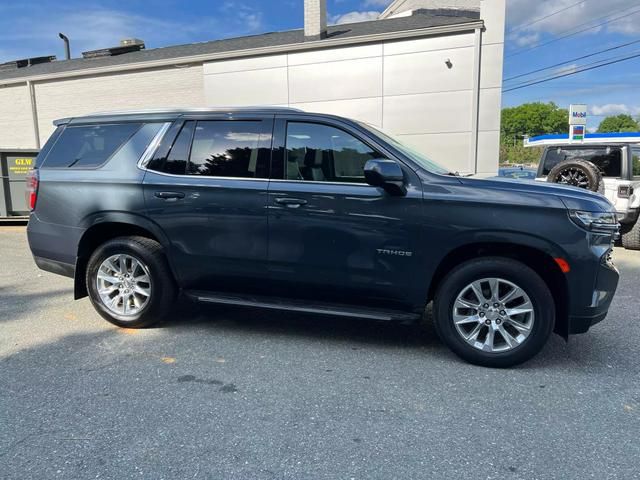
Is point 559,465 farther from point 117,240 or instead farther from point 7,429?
point 117,240

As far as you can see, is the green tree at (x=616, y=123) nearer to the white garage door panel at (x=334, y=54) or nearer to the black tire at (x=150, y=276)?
the white garage door panel at (x=334, y=54)

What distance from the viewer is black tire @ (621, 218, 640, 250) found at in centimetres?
828

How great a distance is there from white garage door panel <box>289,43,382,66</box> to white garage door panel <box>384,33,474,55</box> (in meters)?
0.35

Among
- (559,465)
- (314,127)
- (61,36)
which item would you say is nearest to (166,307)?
(314,127)

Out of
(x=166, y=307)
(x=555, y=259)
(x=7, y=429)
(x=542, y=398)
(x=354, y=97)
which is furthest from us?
(x=354, y=97)

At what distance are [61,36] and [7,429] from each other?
92.2 ft

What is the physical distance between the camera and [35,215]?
468 centimetres

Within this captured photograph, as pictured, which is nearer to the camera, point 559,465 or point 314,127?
point 559,465

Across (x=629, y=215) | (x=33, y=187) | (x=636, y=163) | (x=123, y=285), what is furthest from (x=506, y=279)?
(x=636, y=163)

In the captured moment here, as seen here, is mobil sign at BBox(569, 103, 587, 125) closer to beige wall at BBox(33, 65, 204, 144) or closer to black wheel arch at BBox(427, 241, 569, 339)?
beige wall at BBox(33, 65, 204, 144)

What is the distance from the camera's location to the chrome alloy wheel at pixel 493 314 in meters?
3.58

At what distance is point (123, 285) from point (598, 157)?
8.46m

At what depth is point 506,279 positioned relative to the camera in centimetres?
357

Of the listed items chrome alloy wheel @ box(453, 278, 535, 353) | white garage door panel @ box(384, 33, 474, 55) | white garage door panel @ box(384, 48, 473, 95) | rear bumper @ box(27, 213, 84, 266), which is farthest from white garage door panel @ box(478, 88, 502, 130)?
rear bumper @ box(27, 213, 84, 266)
